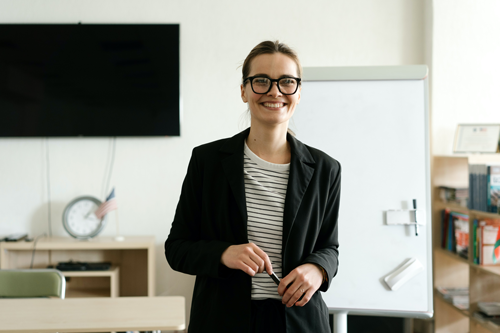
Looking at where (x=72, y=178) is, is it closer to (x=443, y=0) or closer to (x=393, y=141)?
(x=393, y=141)

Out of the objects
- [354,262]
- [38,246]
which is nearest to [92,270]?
[38,246]

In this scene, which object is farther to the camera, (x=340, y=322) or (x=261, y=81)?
(x=340, y=322)

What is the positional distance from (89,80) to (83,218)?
110cm

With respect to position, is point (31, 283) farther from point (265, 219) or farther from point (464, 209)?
point (464, 209)

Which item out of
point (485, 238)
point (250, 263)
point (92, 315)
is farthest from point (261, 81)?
point (485, 238)

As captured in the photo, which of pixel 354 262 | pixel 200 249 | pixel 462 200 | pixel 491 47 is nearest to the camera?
pixel 200 249

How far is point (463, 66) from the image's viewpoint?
10.4ft

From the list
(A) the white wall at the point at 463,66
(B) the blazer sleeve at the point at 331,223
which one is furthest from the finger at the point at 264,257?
(A) the white wall at the point at 463,66

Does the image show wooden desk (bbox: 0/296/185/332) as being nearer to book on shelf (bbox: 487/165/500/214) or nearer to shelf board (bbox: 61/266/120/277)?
shelf board (bbox: 61/266/120/277)

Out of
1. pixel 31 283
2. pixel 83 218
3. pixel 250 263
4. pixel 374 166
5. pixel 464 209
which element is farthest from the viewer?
pixel 83 218

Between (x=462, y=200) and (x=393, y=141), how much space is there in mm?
1185

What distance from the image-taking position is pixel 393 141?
200 cm

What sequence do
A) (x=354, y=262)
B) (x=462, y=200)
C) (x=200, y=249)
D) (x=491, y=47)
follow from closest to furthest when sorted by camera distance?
(x=200, y=249), (x=354, y=262), (x=462, y=200), (x=491, y=47)

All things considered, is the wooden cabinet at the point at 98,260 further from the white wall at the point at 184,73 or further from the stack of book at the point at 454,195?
the stack of book at the point at 454,195
